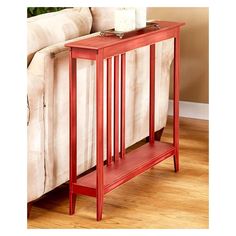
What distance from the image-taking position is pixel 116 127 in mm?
3143

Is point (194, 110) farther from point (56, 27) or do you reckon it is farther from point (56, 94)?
point (56, 94)

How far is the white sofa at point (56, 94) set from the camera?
8.71 ft

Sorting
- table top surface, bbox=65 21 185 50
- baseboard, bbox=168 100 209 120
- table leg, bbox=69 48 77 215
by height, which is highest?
table top surface, bbox=65 21 185 50

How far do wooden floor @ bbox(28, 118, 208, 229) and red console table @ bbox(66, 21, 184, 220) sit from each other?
0.25ft

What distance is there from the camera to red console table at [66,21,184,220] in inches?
103

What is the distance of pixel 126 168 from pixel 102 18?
2.84 ft

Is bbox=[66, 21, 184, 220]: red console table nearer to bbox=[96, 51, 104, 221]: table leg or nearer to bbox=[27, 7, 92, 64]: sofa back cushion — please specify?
bbox=[96, 51, 104, 221]: table leg

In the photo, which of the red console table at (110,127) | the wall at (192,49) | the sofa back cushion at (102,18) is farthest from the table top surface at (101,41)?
the wall at (192,49)

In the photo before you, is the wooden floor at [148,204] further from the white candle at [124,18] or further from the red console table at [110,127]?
the white candle at [124,18]

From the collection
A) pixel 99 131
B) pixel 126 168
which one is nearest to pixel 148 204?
pixel 126 168

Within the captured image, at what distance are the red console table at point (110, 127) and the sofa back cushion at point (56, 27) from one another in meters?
0.20

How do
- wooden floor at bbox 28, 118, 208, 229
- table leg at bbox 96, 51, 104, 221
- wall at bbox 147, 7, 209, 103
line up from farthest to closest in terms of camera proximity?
wall at bbox 147, 7, 209, 103 < wooden floor at bbox 28, 118, 208, 229 < table leg at bbox 96, 51, 104, 221

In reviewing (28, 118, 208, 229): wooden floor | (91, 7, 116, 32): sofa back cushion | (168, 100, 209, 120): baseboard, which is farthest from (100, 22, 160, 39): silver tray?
(168, 100, 209, 120): baseboard
